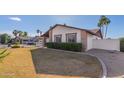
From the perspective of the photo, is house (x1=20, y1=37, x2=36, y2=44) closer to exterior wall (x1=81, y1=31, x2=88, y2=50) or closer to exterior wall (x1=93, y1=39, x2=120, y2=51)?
exterior wall (x1=93, y1=39, x2=120, y2=51)

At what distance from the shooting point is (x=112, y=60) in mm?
10039

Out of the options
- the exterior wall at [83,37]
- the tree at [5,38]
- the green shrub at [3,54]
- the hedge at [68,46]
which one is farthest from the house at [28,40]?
the exterior wall at [83,37]

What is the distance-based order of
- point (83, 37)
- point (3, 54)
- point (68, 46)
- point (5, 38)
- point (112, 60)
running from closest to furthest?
point (3, 54), point (5, 38), point (112, 60), point (68, 46), point (83, 37)

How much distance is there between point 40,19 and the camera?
8.54 metres

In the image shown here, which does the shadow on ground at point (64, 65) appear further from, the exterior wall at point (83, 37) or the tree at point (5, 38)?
the exterior wall at point (83, 37)

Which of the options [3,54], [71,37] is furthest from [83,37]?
[3,54]

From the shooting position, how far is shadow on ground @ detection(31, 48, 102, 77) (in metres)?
8.59

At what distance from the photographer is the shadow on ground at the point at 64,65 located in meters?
8.59

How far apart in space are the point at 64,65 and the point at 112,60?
2514 millimetres

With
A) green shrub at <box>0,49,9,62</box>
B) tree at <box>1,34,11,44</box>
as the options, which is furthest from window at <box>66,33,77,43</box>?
green shrub at <box>0,49,9,62</box>

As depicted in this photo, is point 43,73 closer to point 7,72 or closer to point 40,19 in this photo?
point 7,72

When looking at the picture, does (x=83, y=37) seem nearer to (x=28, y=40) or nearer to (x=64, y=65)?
(x=64, y=65)

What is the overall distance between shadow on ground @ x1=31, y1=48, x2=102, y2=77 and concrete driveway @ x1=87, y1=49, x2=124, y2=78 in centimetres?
41

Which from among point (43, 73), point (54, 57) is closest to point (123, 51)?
point (54, 57)
